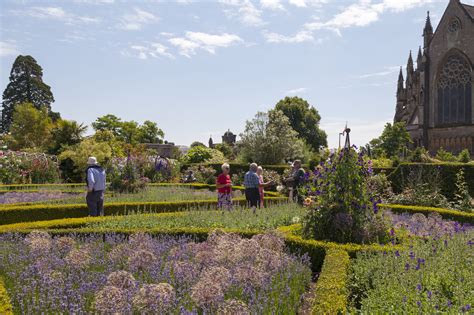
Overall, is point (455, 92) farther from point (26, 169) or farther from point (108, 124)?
point (108, 124)

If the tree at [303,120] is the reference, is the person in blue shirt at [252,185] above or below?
below

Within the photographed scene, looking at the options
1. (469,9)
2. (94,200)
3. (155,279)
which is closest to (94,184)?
(94,200)

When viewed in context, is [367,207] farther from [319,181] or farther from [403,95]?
[403,95]

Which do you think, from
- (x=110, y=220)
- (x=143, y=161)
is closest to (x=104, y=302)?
(x=110, y=220)

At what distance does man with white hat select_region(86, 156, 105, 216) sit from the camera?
9.99 m

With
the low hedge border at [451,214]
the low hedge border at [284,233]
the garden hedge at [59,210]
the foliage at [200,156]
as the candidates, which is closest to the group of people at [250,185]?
the garden hedge at [59,210]

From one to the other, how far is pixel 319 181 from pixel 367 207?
906 mm

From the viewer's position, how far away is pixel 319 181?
7.38 meters

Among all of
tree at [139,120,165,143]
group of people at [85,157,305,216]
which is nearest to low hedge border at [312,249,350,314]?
group of people at [85,157,305,216]

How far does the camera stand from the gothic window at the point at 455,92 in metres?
38.0

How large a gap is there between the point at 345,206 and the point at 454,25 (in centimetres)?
3861

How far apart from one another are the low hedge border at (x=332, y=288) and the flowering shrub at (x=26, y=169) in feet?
64.8

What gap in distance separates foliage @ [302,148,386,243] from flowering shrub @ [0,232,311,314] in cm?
132

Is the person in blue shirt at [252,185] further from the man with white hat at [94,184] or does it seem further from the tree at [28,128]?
the tree at [28,128]
